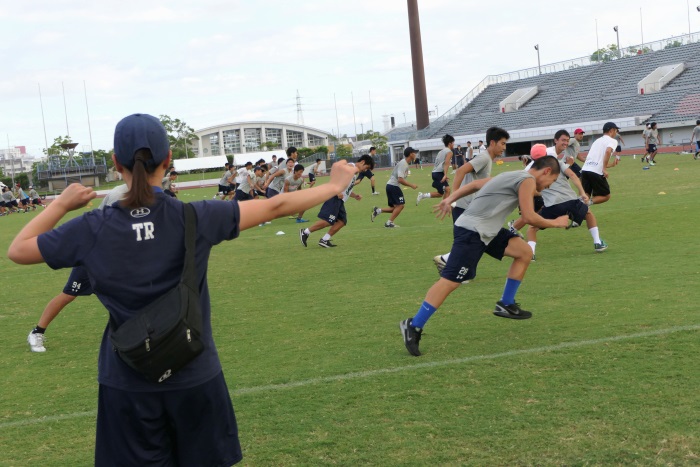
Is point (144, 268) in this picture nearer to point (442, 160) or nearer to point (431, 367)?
point (431, 367)

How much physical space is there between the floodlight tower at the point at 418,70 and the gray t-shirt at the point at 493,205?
222 feet

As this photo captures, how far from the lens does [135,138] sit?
9.37 feet

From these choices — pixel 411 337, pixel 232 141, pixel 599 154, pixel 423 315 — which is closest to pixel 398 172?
pixel 599 154

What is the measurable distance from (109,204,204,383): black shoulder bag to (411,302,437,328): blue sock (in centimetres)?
412

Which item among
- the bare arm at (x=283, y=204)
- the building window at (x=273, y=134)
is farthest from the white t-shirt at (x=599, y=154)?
the building window at (x=273, y=134)

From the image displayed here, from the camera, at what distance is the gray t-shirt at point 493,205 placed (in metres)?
7.18

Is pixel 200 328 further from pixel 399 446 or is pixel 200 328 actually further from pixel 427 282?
pixel 427 282

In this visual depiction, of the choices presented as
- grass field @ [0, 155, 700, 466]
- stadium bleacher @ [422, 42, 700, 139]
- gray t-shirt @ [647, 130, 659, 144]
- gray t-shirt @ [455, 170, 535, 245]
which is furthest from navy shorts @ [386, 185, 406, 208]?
stadium bleacher @ [422, 42, 700, 139]

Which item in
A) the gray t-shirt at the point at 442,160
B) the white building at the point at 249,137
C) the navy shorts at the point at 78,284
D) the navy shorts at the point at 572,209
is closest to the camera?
the navy shorts at the point at 78,284

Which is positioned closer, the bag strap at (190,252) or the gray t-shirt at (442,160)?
the bag strap at (190,252)

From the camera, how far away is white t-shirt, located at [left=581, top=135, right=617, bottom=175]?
13.9m

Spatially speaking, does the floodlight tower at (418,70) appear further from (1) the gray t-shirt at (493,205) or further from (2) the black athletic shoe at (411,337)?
(2) the black athletic shoe at (411,337)

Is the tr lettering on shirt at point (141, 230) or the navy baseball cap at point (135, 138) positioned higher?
the navy baseball cap at point (135, 138)

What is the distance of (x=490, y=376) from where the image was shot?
5977 millimetres
